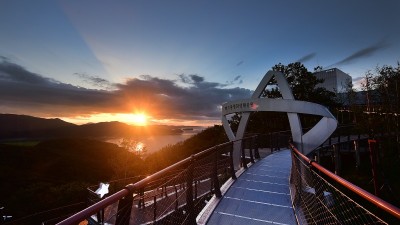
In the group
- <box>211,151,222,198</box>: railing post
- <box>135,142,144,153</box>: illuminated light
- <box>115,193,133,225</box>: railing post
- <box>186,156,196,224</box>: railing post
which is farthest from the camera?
<box>135,142,144,153</box>: illuminated light

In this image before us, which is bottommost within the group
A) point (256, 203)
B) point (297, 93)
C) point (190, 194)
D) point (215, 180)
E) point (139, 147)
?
point (139, 147)

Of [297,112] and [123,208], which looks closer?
[123,208]

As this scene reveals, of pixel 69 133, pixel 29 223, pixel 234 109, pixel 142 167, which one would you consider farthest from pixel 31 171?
pixel 69 133

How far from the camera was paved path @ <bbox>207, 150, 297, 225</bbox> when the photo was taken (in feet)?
18.5

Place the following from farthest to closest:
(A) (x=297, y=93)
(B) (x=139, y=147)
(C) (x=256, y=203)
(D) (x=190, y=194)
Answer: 1. (B) (x=139, y=147)
2. (A) (x=297, y=93)
3. (C) (x=256, y=203)
4. (D) (x=190, y=194)

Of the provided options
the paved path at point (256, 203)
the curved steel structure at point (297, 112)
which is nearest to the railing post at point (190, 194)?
the paved path at point (256, 203)

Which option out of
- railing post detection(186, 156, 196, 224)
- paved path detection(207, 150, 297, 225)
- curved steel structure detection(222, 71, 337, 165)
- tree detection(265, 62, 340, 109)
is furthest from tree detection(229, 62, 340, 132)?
railing post detection(186, 156, 196, 224)

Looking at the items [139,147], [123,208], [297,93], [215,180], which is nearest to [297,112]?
[215,180]

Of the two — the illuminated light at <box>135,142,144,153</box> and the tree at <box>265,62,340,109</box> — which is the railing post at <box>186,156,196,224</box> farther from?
the illuminated light at <box>135,142,144,153</box>

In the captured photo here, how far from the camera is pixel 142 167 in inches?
1769

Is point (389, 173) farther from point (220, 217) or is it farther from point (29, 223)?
point (29, 223)

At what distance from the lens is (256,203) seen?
267 inches

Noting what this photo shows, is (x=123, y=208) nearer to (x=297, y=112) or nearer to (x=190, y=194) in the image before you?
(x=190, y=194)

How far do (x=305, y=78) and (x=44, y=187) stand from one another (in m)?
46.7
